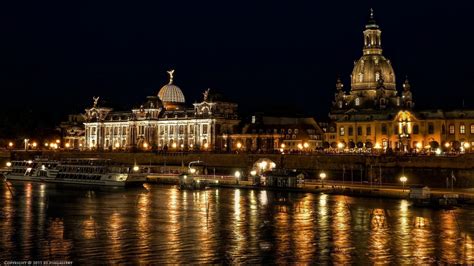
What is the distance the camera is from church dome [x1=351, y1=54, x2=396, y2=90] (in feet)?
534

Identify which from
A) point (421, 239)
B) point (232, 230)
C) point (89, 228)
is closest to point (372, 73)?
point (232, 230)

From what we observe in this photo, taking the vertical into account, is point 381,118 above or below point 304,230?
above

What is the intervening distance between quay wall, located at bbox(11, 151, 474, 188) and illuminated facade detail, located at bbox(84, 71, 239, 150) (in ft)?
82.4

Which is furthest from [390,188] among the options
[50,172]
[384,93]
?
[384,93]

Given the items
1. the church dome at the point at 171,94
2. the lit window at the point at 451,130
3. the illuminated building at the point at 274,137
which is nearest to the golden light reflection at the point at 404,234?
the lit window at the point at 451,130

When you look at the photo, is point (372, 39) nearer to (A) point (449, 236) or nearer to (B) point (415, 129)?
(B) point (415, 129)

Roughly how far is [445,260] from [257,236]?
14790 millimetres

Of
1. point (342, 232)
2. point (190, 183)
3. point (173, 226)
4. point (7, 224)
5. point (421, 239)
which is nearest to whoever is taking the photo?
point (421, 239)

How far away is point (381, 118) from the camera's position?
14012 centimetres

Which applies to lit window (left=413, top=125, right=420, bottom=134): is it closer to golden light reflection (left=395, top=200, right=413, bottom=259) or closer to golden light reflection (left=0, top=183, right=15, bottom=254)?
golden light reflection (left=395, top=200, right=413, bottom=259)

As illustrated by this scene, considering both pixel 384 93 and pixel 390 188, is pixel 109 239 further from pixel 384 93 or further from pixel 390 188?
pixel 384 93

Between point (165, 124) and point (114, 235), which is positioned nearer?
point (114, 235)

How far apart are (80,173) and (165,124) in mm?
66151

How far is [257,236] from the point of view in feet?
181
